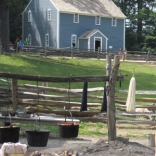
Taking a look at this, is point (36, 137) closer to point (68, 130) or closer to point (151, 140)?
point (68, 130)

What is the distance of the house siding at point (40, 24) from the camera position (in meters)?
44.0

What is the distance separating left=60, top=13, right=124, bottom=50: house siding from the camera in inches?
1727

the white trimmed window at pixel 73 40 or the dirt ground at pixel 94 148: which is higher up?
the white trimmed window at pixel 73 40

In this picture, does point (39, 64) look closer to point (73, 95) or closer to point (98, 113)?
point (73, 95)

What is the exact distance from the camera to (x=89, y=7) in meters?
46.7

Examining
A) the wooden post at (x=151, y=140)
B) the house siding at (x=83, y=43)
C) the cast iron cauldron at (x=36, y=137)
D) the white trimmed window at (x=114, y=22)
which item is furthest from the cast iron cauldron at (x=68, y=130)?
the white trimmed window at (x=114, y=22)

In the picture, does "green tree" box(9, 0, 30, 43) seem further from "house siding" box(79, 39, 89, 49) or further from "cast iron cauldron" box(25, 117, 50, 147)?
"cast iron cauldron" box(25, 117, 50, 147)

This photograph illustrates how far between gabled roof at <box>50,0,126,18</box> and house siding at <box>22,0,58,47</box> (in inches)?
42.6

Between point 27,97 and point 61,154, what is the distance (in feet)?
22.0

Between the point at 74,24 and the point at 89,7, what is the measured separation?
3240 millimetres

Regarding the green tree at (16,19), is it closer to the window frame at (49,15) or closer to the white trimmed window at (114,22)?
the window frame at (49,15)

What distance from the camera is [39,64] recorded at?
28.5 metres

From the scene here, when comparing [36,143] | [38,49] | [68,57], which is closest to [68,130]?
[36,143]

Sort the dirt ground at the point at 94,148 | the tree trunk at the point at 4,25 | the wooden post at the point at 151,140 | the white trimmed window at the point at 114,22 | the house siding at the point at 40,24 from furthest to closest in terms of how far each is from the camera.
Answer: the white trimmed window at the point at 114,22 < the house siding at the point at 40,24 < the tree trunk at the point at 4,25 < the wooden post at the point at 151,140 < the dirt ground at the point at 94,148
